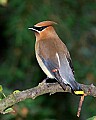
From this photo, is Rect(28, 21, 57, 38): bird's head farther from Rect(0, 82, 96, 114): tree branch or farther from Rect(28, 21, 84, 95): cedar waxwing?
Rect(0, 82, 96, 114): tree branch

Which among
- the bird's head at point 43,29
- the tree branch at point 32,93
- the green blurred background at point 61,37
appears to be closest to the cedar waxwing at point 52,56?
the bird's head at point 43,29

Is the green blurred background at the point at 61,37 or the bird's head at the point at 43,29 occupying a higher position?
the bird's head at the point at 43,29

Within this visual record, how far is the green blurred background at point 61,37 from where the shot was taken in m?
6.17

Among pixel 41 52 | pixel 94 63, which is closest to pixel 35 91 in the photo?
pixel 41 52

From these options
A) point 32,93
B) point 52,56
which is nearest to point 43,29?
point 52,56

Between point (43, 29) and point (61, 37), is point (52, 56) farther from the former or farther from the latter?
point (61, 37)

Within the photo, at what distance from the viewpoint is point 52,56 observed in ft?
14.6

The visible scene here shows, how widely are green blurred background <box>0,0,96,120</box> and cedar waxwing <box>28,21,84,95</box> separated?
1176mm

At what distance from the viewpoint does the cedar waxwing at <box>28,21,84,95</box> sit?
13.9 ft

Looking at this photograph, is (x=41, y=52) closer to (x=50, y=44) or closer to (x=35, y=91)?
(x=50, y=44)

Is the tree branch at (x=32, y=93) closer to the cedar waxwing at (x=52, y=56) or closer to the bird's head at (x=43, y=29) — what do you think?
the cedar waxwing at (x=52, y=56)

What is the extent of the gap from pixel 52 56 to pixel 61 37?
1958 mm

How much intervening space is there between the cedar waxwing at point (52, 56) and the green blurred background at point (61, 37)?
1176 millimetres

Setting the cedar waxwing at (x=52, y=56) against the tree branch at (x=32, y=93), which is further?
the cedar waxwing at (x=52, y=56)
